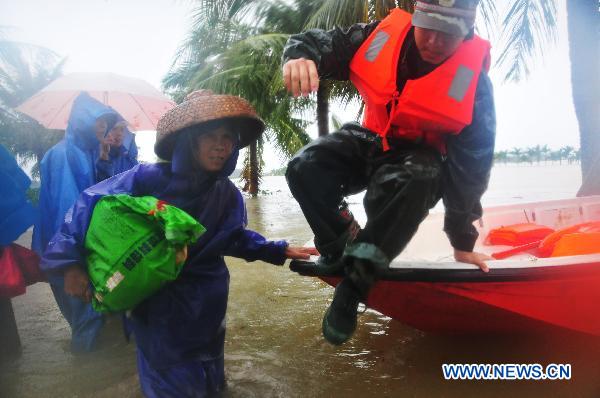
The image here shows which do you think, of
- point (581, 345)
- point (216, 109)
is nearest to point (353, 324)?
point (216, 109)

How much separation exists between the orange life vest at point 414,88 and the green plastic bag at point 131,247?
92cm

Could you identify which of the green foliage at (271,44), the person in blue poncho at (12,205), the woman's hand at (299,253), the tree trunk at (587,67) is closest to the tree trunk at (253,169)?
the green foliage at (271,44)

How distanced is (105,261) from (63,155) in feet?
5.09

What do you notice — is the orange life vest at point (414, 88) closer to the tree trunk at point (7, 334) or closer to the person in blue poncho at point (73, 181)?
the person in blue poncho at point (73, 181)

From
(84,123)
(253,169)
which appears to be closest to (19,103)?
(253,169)

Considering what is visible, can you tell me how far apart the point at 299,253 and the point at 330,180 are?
0.77 m

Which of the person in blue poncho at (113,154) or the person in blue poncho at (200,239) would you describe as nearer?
the person in blue poncho at (200,239)

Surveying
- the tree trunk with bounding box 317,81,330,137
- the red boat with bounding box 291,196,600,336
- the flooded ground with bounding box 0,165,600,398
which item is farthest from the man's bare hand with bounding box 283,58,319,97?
the tree trunk with bounding box 317,81,330,137

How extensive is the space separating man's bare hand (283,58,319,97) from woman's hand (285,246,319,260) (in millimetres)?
1063

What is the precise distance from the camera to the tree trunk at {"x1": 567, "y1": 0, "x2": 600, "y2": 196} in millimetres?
6195

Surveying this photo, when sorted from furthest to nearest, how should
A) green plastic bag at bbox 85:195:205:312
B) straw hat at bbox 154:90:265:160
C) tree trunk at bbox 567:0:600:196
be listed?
tree trunk at bbox 567:0:600:196 < straw hat at bbox 154:90:265:160 < green plastic bag at bbox 85:195:205:312

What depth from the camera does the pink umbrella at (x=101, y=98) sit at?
3566 mm

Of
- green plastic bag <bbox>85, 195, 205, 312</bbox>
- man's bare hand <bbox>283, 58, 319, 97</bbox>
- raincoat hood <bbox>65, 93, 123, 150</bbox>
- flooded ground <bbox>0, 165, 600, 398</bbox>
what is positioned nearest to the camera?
man's bare hand <bbox>283, 58, 319, 97</bbox>

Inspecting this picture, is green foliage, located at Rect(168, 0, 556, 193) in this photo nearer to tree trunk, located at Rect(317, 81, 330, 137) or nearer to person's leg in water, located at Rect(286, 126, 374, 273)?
tree trunk, located at Rect(317, 81, 330, 137)
